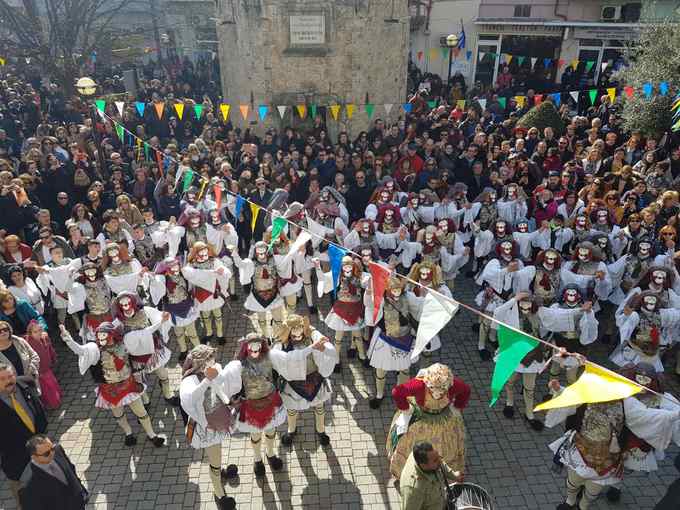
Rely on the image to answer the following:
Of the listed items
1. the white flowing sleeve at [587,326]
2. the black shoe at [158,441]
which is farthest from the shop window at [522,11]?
the black shoe at [158,441]

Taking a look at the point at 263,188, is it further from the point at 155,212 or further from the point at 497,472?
the point at 497,472

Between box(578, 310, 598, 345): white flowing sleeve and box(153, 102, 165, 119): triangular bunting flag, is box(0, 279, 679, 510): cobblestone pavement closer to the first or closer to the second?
box(578, 310, 598, 345): white flowing sleeve

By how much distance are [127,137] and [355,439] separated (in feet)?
37.0

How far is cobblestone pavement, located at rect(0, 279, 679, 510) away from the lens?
582 centimetres

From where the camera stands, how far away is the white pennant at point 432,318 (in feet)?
16.4

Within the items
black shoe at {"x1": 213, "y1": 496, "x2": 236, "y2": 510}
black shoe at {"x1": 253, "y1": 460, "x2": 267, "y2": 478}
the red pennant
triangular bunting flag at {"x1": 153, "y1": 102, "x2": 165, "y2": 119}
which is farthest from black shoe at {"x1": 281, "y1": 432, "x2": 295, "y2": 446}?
triangular bunting flag at {"x1": 153, "y1": 102, "x2": 165, "y2": 119}

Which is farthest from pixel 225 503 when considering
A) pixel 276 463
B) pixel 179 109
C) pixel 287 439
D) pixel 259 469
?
pixel 179 109

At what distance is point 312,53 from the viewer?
15.7 meters

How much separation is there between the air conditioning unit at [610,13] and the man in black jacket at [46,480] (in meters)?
30.1

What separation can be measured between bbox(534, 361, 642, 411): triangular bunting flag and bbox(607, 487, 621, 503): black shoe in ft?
7.57

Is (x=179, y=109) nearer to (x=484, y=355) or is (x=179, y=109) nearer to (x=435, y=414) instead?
(x=484, y=355)

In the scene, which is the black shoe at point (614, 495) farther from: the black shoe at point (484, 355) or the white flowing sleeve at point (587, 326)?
the black shoe at point (484, 355)

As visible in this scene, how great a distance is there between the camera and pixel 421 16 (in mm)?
29906

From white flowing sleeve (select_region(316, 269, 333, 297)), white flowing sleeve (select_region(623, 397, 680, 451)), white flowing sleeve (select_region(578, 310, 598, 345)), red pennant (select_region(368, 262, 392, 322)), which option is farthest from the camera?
white flowing sleeve (select_region(316, 269, 333, 297))
